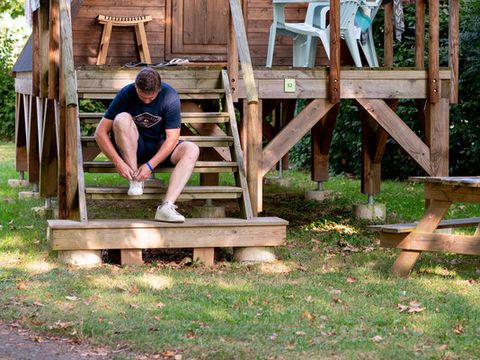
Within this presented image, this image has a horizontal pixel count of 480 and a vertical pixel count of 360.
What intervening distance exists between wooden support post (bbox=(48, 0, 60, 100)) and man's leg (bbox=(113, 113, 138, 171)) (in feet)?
4.37

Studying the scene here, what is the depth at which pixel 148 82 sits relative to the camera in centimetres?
761

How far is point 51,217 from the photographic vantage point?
1016cm

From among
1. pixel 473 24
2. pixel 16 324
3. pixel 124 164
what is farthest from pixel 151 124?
pixel 473 24

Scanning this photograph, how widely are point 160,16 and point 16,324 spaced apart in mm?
6856

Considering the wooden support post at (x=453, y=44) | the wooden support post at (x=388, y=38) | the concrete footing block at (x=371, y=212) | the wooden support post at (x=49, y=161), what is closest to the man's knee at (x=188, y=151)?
the wooden support post at (x=49, y=161)

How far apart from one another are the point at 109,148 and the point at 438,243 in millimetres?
2469

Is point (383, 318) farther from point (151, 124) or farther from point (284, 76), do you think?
point (284, 76)

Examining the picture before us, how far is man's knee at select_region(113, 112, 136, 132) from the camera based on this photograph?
7.65 m

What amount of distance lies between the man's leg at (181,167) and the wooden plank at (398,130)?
2.16 m

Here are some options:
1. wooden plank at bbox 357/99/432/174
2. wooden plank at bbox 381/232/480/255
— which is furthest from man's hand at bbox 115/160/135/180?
wooden plank at bbox 357/99/432/174

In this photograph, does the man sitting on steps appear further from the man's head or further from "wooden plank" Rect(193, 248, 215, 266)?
"wooden plank" Rect(193, 248, 215, 266)

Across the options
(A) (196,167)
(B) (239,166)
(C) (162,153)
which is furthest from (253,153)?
(C) (162,153)

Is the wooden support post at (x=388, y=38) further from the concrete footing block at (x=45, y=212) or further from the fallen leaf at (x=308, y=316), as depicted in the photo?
the fallen leaf at (x=308, y=316)

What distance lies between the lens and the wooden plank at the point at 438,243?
6984mm
